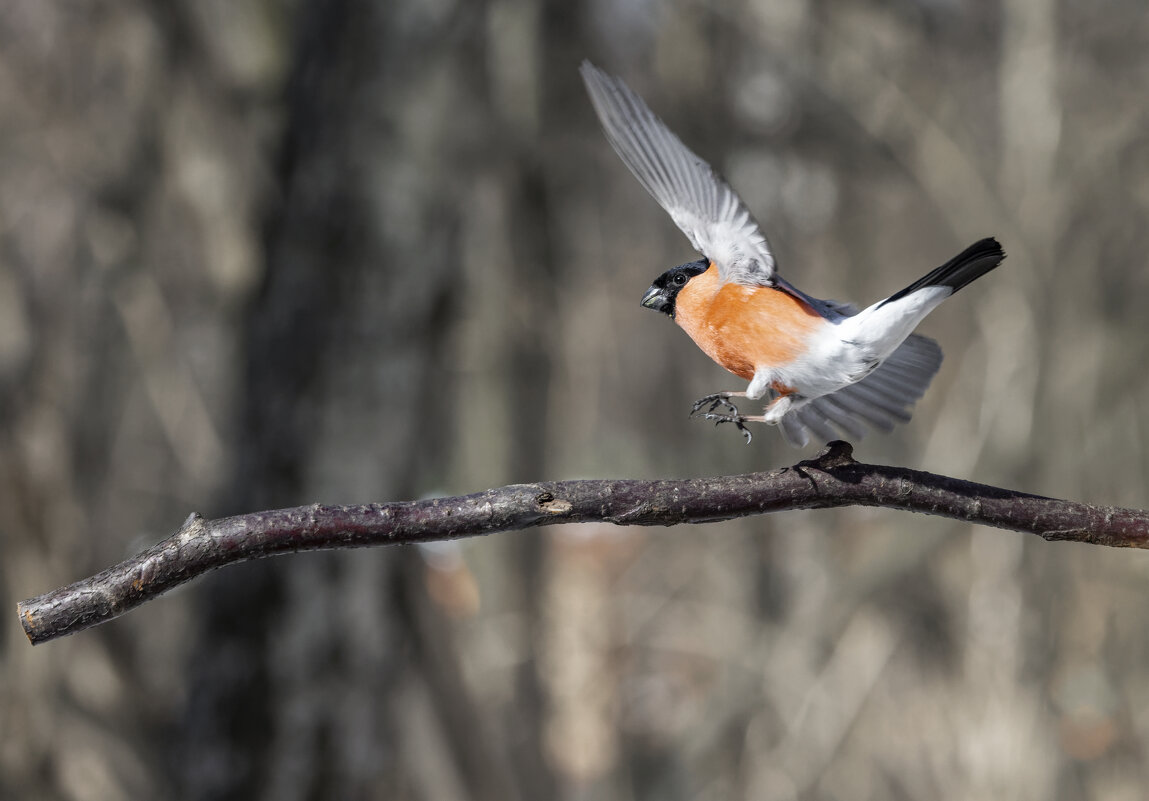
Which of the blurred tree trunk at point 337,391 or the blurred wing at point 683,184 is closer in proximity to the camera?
the blurred wing at point 683,184

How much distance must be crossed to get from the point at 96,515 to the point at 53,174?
252 cm

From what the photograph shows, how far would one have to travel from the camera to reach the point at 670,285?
196cm

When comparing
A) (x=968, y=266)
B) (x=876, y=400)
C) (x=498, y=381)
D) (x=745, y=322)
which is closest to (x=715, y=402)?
(x=745, y=322)

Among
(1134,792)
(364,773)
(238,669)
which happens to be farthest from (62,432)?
(1134,792)

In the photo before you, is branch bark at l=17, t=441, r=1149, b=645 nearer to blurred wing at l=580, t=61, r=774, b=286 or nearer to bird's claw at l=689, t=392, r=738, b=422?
bird's claw at l=689, t=392, r=738, b=422

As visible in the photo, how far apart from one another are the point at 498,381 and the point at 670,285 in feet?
21.8

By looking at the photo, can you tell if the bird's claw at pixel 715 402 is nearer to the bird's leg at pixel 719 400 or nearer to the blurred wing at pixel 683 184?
the bird's leg at pixel 719 400

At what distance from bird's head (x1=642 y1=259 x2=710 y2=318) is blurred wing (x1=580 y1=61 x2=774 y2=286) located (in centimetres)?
11

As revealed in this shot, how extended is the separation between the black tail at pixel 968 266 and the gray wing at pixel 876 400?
364 millimetres

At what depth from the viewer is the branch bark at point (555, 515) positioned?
1.34 m

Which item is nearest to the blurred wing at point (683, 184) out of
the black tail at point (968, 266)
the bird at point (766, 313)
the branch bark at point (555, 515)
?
the bird at point (766, 313)

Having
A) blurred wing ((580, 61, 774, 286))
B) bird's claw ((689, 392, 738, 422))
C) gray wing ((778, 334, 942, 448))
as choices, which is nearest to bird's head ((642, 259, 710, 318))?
blurred wing ((580, 61, 774, 286))

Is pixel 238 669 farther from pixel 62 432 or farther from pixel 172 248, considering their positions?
pixel 172 248

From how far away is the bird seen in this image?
1.58m
